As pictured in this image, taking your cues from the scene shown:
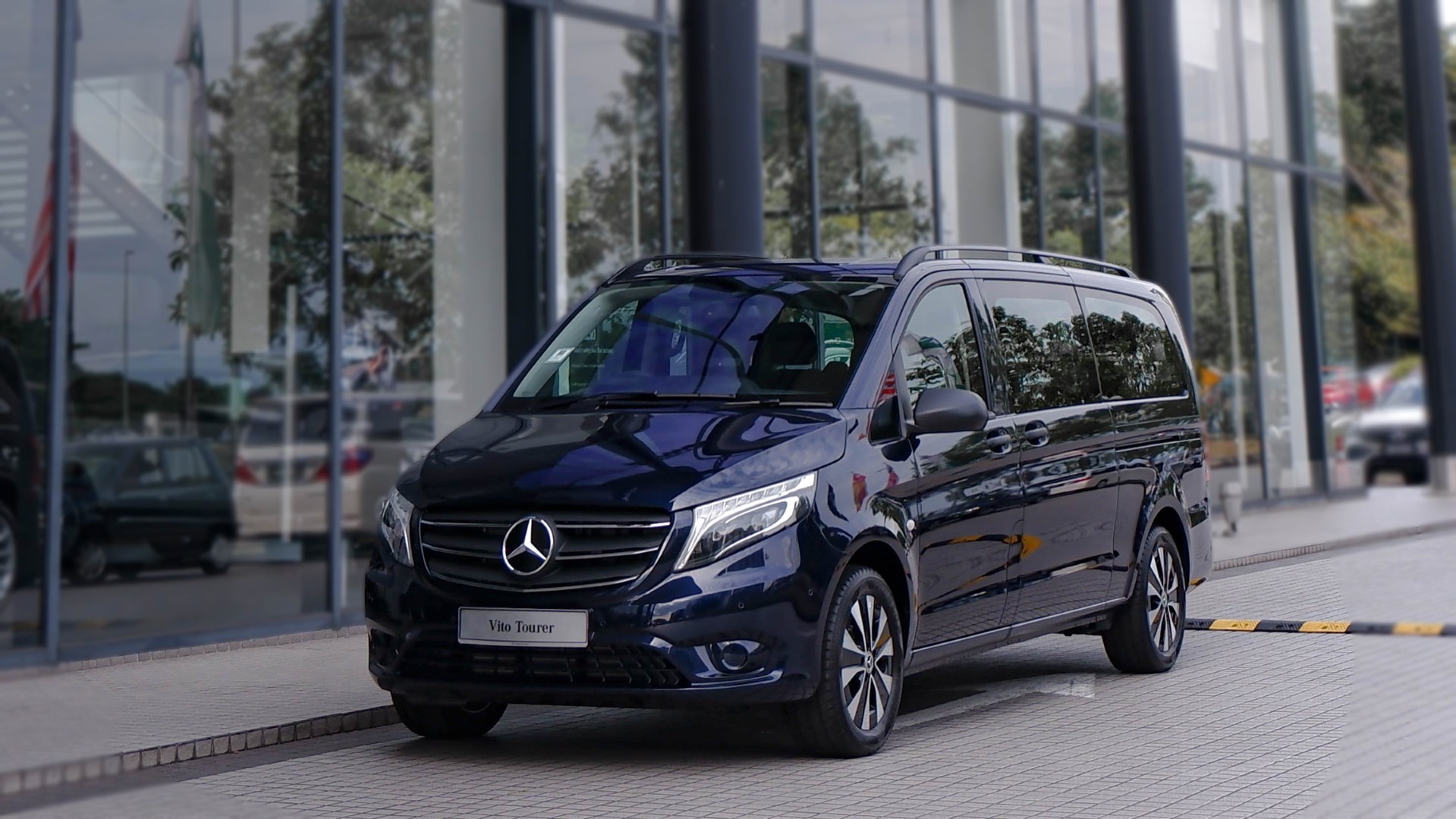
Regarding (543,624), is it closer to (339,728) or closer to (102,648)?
(339,728)

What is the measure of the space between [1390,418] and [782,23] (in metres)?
8.44

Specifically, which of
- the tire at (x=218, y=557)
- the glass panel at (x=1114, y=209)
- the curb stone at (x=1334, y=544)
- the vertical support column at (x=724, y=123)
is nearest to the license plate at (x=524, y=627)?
the tire at (x=218, y=557)

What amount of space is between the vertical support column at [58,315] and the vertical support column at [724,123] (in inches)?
167

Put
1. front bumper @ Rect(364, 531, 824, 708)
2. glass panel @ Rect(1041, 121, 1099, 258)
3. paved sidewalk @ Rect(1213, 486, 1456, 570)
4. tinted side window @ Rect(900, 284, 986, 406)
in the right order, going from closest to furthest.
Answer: front bumper @ Rect(364, 531, 824, 708) < tinted side window @ Rect(900, 284, 986, 406) < paved sidewalk @ Rect(1213, 486, 1456, 570) < glass panel @ Rect(1041, 121, 1099, 258)

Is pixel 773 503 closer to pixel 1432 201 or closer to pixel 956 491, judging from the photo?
pixel 956 491

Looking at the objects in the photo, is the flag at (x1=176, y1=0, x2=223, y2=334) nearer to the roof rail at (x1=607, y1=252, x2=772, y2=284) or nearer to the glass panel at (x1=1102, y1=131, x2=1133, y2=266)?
the roof rail at (x1=607, y1=252, x2=772, y2=284)

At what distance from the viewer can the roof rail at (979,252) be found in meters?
8.45

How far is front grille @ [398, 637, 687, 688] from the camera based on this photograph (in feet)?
22.5

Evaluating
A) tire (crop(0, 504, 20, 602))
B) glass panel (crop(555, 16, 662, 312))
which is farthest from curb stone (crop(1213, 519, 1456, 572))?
tire (crop(0, 504, 20, 602))

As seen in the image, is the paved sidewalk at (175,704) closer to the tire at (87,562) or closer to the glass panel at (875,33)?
the tire at (87,562)

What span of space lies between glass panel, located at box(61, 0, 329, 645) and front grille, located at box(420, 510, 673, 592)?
5.07 meters

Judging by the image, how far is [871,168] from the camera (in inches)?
781

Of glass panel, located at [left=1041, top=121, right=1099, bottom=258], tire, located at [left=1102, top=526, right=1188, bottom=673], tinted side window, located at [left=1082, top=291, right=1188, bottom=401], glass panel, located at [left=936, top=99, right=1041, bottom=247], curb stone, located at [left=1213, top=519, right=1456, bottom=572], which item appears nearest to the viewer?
Answer: tire, located at [left=1102, top=526, right=1188, bottom=673]

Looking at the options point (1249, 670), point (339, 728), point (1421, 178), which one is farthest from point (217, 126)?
point (1421, 178)
